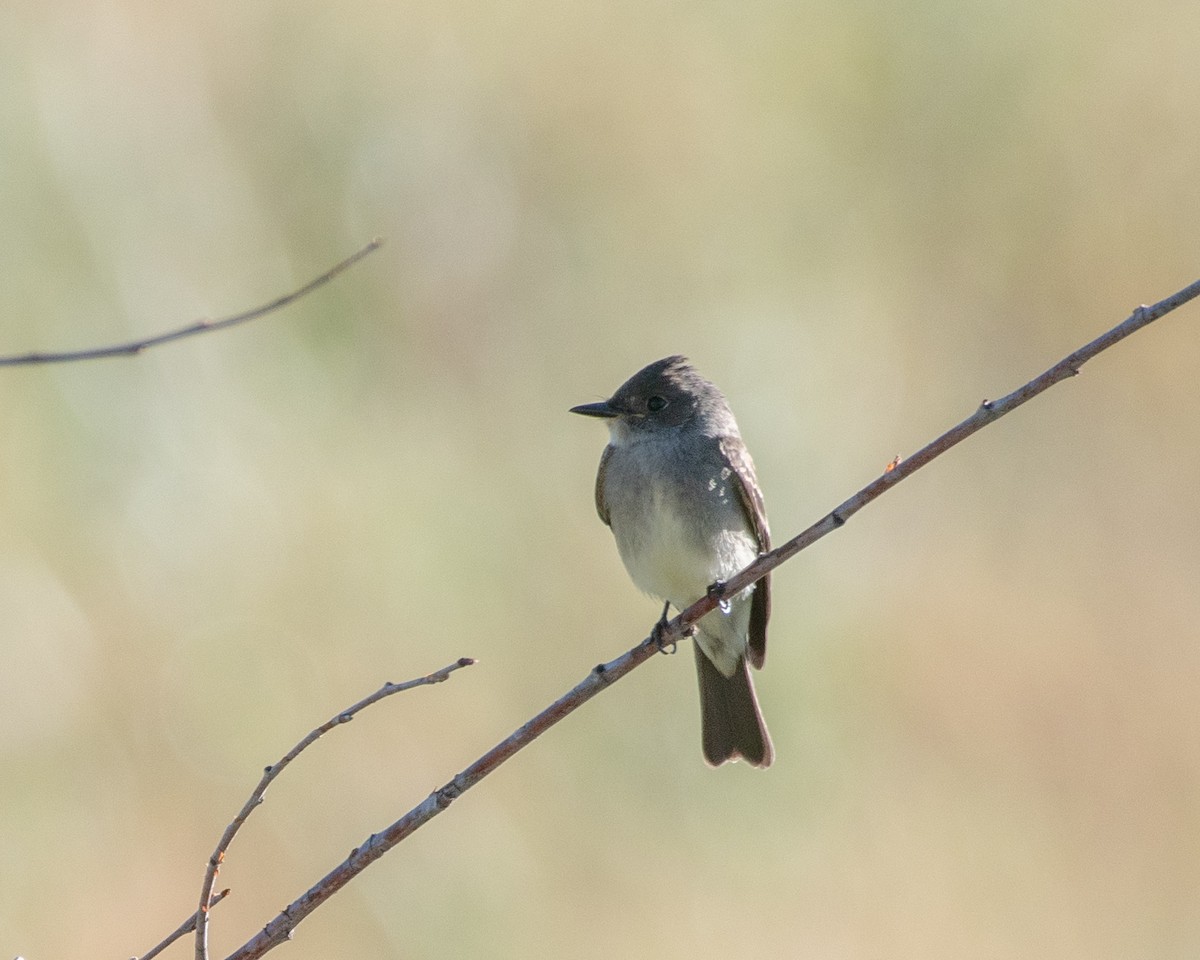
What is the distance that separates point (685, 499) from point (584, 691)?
199cm

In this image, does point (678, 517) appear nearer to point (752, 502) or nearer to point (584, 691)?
point (752, 502)

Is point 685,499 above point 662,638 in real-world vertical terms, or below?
above

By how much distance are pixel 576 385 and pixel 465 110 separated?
2.01 m

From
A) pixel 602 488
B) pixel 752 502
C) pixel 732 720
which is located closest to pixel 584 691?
pixel 752 502

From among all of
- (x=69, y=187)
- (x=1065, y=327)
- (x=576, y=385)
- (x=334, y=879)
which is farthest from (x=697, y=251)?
(x=334, y=879)

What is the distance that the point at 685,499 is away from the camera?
4.77 metres

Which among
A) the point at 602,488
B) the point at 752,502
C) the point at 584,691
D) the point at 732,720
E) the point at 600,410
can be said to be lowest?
→ the point at 584,691

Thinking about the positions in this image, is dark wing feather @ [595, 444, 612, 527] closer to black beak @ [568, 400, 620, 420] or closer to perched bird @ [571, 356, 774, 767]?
perched bird @ [571, 356, 774, 767]

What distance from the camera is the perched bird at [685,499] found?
15.7ft

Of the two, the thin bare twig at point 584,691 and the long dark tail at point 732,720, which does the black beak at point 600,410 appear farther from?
the thin bare twig at point 584,691

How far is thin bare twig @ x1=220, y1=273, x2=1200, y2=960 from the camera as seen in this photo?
7.72ft

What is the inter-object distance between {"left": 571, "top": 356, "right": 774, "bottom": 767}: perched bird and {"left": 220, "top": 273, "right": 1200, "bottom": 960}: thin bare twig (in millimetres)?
1590

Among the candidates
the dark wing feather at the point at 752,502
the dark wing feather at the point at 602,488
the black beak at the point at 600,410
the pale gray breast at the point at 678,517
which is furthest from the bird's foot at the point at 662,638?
the black beak at the point at 600,410

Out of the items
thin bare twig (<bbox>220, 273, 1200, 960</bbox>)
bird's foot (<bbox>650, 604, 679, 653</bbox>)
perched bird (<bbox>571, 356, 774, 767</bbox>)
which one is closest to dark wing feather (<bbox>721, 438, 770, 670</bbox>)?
perched bird (<bbox>571, 356, 774, 767</bbox>)
